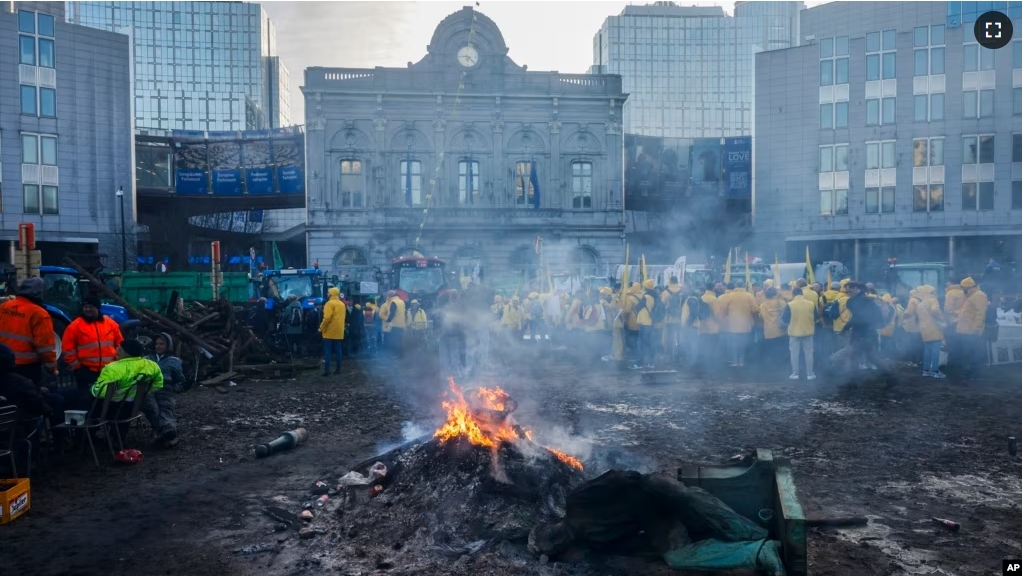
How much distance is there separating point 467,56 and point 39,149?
83.7 ft

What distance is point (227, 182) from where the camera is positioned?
1761 inches

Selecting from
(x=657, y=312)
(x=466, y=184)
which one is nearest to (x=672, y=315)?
(x=657, y=312)

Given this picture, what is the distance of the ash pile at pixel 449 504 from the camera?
18.3ft

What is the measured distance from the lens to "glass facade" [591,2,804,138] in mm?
103688

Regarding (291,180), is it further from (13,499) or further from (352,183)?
(13,499)

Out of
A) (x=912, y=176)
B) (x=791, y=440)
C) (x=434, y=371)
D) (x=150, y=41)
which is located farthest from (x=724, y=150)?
(x=150, y=41)

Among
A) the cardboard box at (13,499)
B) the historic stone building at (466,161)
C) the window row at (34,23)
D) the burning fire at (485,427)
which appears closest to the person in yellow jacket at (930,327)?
the burning fire at (485,427)

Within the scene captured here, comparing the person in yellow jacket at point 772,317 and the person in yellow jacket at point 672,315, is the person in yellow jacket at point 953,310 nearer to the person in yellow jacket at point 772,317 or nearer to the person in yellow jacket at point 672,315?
the person in yellow jacket at point 772,317

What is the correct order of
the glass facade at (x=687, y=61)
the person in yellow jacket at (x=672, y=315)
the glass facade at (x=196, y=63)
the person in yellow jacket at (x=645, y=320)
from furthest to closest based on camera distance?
the glass facade at (x=196, y=63) < the glass facade at (x=687, y=61) < the person in yellow jacket at (x=672, y=315) < the person in yellow jacket at (x=645, y=320)

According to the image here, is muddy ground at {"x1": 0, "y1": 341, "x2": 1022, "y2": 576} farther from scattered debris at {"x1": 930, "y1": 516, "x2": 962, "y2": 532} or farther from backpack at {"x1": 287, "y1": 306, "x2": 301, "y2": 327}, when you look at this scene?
backpack at {"x1": 287, "y1": 306, "x2": 301, "y2": 327}

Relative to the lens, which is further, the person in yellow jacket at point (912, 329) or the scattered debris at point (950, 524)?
the person in yellow jacket at point (912, 329)

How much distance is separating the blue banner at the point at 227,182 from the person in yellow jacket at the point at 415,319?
3042cm

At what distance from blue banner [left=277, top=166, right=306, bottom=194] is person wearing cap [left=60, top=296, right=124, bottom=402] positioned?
3691cm

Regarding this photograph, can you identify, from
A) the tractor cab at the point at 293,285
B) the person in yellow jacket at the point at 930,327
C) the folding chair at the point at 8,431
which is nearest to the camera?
the folding chair at the point at 8,431
